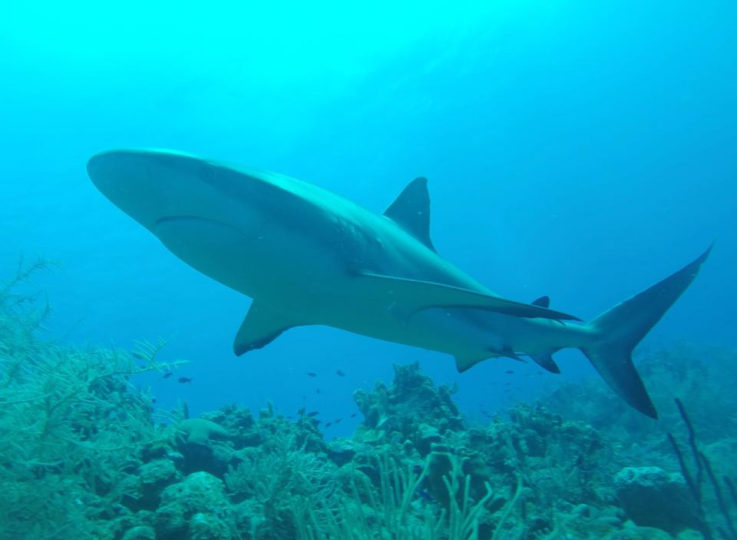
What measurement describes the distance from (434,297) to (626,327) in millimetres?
3448

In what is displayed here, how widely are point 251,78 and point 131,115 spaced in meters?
8.56

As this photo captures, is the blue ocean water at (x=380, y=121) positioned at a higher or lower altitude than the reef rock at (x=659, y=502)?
higher

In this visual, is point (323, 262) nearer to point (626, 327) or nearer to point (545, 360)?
point (545, 360)

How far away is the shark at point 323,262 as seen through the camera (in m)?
3.50

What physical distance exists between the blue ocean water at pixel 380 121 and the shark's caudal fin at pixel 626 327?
6.33m

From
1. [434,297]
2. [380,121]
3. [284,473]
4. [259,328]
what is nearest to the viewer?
[434,297]

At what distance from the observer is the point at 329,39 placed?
3344cm

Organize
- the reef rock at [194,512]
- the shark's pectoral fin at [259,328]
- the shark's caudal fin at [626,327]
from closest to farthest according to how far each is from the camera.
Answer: the reef rock at [194,512]
the shark's pectoral fin at [259,328]
the shark's caudal fin at [626,327]

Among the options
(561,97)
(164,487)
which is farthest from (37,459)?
(561,97)

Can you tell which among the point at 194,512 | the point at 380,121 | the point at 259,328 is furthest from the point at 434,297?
the point at 380,121

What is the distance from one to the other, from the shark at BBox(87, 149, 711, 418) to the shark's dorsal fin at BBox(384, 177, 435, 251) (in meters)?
0.01

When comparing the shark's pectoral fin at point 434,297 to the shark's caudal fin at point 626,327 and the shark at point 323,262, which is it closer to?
the shark at point 323,262

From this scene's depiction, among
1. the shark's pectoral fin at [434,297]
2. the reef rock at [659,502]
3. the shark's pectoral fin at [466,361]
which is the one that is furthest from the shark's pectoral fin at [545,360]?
the reef rock at [659,502]

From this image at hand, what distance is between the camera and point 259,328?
18.9ft
